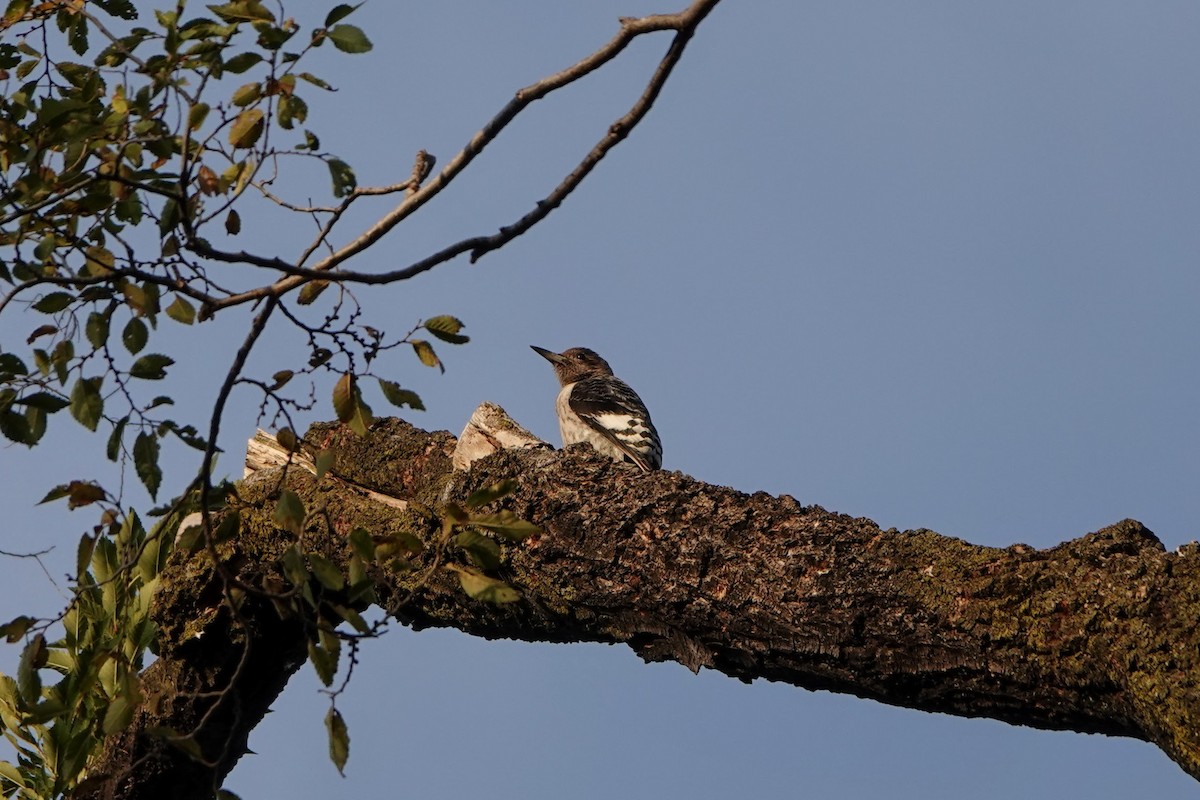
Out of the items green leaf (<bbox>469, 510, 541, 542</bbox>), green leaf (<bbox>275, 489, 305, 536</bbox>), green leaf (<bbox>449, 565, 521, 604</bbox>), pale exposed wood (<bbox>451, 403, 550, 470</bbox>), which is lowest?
green leaf (<bbox>449, 565, 521, 604</bbox>)

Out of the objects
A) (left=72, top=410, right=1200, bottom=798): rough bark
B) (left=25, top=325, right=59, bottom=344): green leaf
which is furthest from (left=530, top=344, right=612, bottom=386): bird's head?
(left=25, top=325, right=59, bottom=344): green leaf

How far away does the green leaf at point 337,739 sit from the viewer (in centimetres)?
305

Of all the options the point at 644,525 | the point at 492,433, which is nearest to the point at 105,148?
the point at 644,525

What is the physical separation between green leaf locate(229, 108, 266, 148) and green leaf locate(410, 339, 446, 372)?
2.24 ft

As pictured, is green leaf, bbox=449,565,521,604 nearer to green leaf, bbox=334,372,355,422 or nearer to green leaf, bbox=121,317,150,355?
green leaf, bbox=334,372,355,422

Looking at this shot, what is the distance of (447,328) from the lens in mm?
3197

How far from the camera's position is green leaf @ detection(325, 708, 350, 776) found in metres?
→ 3.05

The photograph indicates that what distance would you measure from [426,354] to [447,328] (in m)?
0.13

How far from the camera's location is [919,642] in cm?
379

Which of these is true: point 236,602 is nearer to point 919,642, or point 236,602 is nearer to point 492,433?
point 919,642

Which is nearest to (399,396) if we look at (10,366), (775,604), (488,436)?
(10,366)

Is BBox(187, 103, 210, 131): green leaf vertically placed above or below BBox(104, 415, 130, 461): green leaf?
above

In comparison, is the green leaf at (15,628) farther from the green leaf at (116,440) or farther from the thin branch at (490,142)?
the thin branch at (490,142)

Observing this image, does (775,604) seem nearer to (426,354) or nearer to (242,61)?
(426,354)
